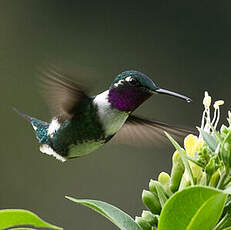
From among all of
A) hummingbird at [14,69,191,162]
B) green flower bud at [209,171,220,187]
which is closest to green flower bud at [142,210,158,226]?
green flower bud at [209,171,220,187]

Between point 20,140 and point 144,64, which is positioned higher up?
point 144,64

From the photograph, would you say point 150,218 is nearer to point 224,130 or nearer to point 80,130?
point 224,130

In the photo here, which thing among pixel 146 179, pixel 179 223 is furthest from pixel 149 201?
pixel 146 179

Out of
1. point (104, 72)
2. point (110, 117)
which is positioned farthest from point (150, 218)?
point (104, 72)

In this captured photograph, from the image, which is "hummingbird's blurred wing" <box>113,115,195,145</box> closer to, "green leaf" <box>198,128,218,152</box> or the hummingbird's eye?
the hummingbird's eye

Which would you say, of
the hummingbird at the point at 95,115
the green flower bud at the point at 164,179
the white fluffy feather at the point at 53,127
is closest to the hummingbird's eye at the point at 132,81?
the hummingbird at the point at 95,115

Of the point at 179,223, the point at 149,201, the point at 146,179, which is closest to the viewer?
the point at 179,223

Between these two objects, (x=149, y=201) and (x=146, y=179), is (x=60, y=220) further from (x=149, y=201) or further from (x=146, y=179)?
(x=149, y=201)
